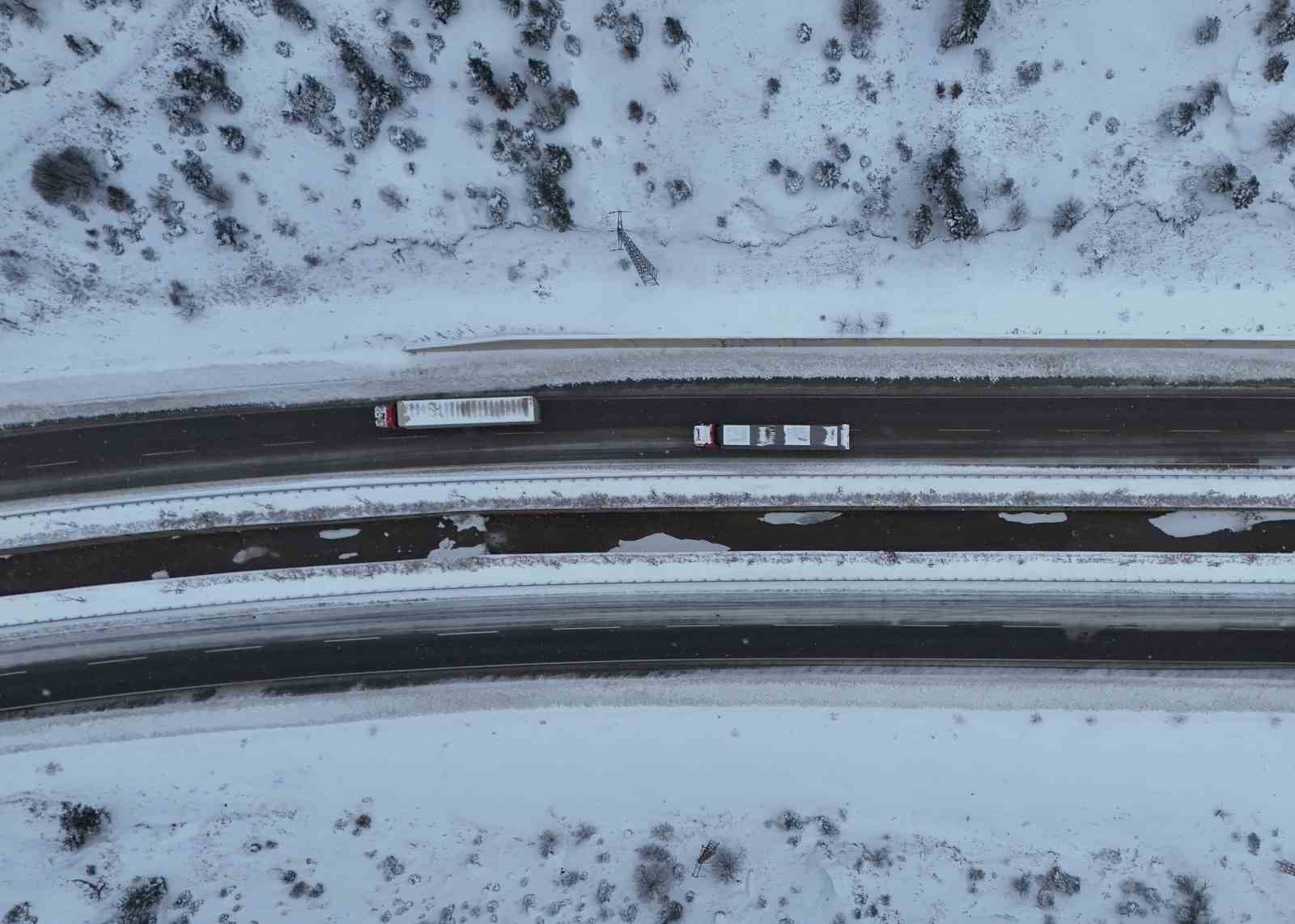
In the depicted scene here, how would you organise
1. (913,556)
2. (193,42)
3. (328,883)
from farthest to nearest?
(913,556)
(328,883)
(193,42)

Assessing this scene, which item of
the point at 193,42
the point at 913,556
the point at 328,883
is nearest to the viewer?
the point at 193,42

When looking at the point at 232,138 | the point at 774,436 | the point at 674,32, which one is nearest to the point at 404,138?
the point at 232,138

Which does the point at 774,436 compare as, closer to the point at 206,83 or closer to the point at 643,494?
the point at 643,494

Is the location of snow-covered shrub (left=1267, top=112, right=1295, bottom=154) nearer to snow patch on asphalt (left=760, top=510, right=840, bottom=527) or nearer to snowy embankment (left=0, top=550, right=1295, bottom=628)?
snowy embankment (left=0, top=550, right=1295, bottom=628)

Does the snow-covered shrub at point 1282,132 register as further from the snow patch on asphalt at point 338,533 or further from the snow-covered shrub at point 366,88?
the snow patch on asphalt at point 338,533

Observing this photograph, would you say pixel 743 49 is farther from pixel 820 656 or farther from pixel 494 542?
pixel 820 656

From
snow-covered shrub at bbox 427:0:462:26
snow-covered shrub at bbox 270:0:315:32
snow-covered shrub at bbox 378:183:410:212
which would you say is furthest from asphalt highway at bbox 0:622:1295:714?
snow-covered shrub at bbox 427:0:462:26

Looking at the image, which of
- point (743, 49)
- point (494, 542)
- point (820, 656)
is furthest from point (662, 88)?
point (820, 656)
